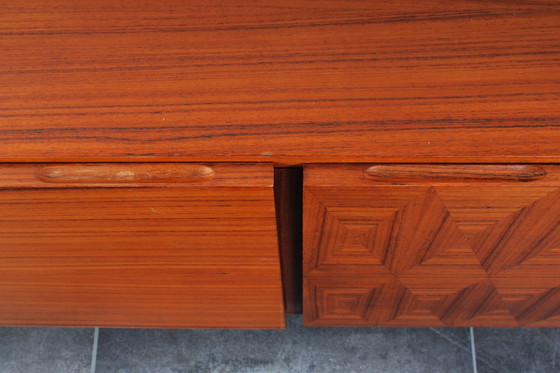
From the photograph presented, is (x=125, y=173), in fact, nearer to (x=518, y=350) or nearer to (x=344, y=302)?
(x=344, y=302)

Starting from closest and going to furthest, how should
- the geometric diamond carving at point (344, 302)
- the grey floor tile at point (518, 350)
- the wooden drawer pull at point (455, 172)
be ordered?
the wooden drawer pull at point (455, 172)
the geometric diamond carving at point (344, 302)
the grey floor tile at point (518, 350)

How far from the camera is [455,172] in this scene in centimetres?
47

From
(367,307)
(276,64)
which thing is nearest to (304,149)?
(276,64)

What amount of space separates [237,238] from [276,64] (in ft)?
0.60

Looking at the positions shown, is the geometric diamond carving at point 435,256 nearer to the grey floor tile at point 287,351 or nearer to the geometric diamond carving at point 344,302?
the geometric diamond carving at point 344,302

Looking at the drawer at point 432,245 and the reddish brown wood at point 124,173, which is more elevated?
the reddish brown wood at point 124,173

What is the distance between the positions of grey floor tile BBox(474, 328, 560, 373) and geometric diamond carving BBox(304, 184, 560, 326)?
14cm

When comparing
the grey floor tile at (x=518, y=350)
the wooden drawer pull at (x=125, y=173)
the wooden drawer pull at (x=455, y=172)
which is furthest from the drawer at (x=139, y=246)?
the grey floor tile at (x=518, y=350)

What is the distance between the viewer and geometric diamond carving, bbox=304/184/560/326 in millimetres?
500

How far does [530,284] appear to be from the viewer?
65cm

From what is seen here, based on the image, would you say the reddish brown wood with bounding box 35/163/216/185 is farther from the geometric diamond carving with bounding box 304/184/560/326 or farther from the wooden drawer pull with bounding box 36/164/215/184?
the geometric diamond carving with bounding box 304/184/560/326

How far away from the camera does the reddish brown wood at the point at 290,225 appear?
522 mm

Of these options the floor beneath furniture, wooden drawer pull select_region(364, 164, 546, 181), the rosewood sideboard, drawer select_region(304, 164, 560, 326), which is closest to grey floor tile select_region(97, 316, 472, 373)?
the floor beneath furniture

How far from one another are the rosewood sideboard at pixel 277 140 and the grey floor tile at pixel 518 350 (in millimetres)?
284
